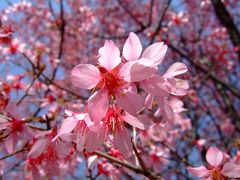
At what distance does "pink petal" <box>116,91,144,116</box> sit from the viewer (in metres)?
1.31

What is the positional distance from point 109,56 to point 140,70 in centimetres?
15

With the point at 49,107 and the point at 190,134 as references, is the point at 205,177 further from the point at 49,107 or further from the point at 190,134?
the point at 190,134

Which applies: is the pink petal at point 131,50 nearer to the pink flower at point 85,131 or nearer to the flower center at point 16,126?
the pink flower at point 85,131

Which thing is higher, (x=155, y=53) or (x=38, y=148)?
(x=155, y=53)

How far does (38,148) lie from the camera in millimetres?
1546

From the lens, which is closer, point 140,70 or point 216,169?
point 140,70

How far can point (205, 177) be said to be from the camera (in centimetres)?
175

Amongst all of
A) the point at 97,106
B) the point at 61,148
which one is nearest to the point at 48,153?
the point at 61,148

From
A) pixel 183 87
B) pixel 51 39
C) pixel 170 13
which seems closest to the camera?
pixel 183 87

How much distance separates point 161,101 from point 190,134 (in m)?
5.36

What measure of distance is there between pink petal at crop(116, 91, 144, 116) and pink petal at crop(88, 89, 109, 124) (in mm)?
64

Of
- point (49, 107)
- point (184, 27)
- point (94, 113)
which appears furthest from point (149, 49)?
point (184, 27)

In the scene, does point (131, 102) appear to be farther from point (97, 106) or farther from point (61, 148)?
point (61, 148)

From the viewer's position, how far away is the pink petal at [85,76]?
1267 millimetres
